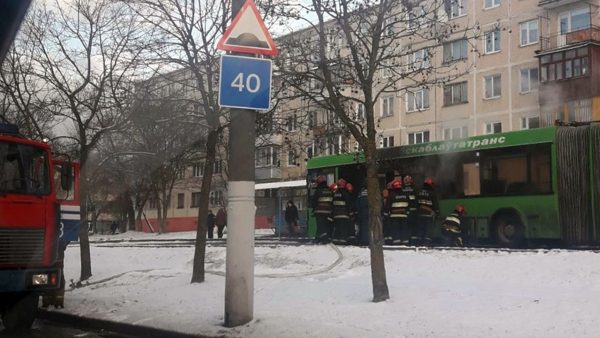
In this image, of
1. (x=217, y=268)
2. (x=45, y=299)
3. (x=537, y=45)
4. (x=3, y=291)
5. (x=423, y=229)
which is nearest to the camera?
(x=3, y=291)

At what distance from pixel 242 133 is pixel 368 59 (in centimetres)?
233

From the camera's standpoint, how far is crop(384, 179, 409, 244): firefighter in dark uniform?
51.3 feet

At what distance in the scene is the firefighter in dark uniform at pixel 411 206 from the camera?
15.6m

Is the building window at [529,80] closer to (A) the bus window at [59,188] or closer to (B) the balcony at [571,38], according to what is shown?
(B) the balcony at [571,38]

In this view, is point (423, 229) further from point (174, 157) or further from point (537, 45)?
point (537, 45)

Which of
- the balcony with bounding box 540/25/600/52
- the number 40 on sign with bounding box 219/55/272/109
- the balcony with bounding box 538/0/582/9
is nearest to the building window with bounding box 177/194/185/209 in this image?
the balcony with bounding box 540/25/600/52

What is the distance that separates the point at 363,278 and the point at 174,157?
7.19 metres

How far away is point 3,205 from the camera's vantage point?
8.16m

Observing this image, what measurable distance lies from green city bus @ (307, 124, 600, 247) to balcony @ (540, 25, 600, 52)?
727 inches

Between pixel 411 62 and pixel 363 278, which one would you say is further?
pixel 363 278

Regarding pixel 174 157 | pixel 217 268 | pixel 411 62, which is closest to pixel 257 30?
pixel 411 62

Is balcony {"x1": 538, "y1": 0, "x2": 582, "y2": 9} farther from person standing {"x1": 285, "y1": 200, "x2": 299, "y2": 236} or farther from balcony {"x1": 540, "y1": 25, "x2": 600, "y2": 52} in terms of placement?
person standing {"x1": 285, "y1": 200, "x2": 299, "y2": 236}

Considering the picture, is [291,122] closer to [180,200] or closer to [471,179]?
[471,179]

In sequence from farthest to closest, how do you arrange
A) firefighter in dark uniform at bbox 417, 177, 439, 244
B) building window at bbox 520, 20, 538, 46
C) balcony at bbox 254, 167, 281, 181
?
balcony at bbox 254, 167, 281, 181, building window at bbox 520, 20, 538, 46, firefighter in dark uniform at bbox 417, 177, 439, 244
